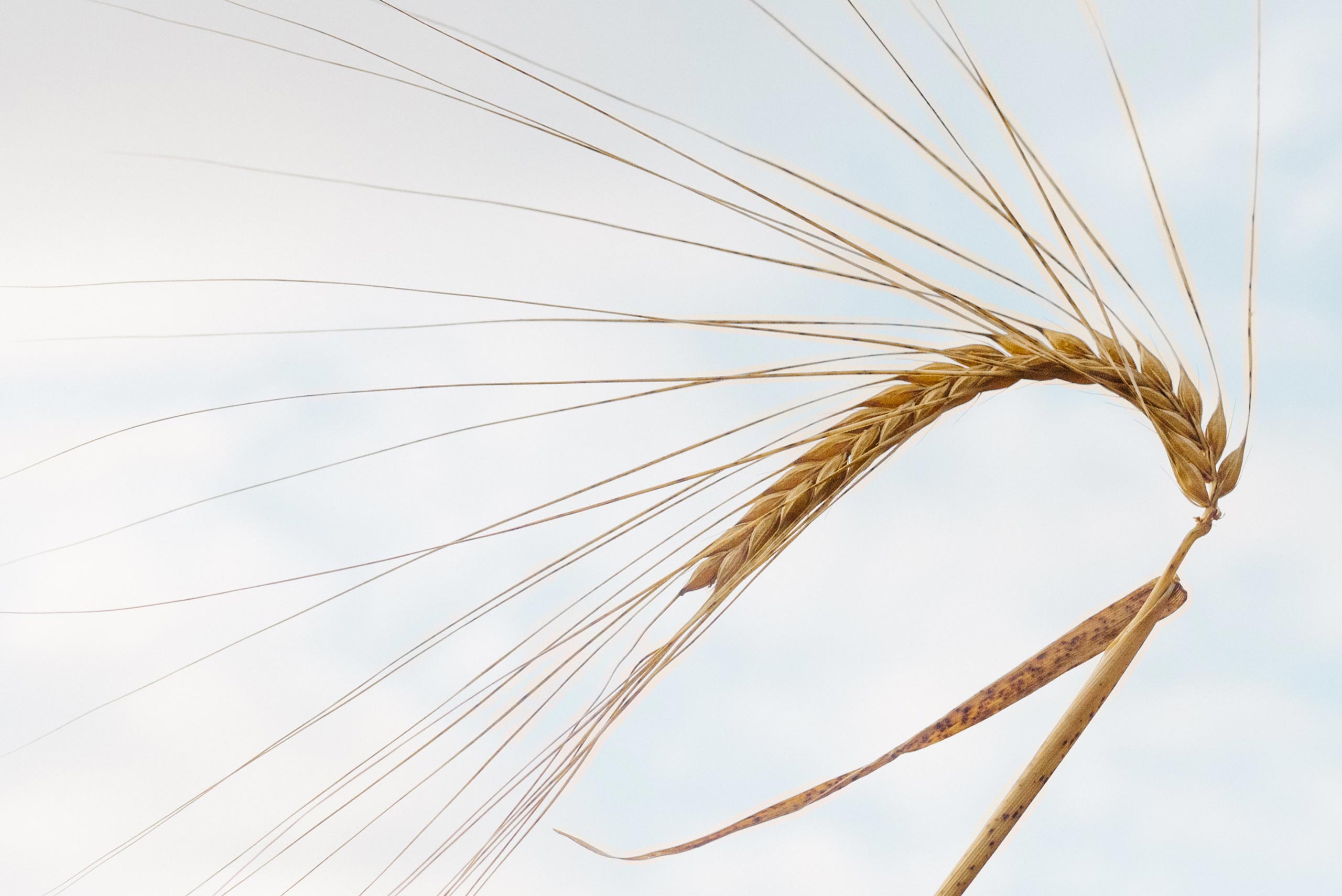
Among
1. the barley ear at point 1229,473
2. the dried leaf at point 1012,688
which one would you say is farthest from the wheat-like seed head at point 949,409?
the dried leaf at point 1012,688

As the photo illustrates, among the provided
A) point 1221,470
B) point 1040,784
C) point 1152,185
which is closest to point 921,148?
point 1152,185

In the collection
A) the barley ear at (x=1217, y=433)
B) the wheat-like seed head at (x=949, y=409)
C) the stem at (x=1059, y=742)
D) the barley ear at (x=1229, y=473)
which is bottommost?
the stem at (x=1059, y=742)

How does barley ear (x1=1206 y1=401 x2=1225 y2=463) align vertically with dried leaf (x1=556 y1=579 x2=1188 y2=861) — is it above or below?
above

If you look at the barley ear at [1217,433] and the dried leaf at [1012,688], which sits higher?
the barley ear at [1217,433]

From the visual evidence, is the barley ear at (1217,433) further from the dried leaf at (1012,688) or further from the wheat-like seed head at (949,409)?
the dried leaf at (1012,688)

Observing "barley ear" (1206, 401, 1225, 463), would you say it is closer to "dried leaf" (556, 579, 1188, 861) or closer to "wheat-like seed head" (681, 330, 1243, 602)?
"wheat-like seed head" (681, 330, 1243, 602)

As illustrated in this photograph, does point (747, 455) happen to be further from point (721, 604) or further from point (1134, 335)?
point (1134, 335)

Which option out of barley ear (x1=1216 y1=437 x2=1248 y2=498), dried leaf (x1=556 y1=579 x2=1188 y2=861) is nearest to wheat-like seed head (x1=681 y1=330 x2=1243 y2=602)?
barley ear (x1=1216 y1=437 x2=1248 y2=498)
